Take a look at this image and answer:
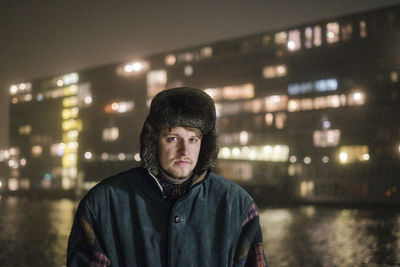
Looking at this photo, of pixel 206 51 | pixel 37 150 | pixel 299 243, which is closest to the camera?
pixel 299 243

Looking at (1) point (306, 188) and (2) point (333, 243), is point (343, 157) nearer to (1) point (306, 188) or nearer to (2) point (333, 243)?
(1) point (306, 188)

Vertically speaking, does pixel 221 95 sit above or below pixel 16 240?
above

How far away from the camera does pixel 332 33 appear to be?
70.8 meters

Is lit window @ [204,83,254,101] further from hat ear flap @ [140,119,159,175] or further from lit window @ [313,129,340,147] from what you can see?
hat ear flap @ [140,119,159,175]

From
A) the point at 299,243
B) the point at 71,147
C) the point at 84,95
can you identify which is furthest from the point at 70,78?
the point at 299,243

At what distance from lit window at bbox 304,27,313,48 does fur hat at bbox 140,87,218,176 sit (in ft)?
237

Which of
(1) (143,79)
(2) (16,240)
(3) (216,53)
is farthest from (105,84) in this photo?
(2) (16,240)

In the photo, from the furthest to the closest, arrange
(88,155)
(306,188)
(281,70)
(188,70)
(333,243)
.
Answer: (88,155), (188,70), (281,70), (306,188), (333,243)

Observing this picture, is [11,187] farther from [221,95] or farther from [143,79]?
[221,95]

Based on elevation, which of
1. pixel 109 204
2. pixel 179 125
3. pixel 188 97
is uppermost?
pixel 188 97

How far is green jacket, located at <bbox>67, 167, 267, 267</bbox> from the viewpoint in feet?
9.89

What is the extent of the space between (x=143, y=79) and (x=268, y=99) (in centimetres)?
2839

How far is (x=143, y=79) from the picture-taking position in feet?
298

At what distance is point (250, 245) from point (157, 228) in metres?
0.67
